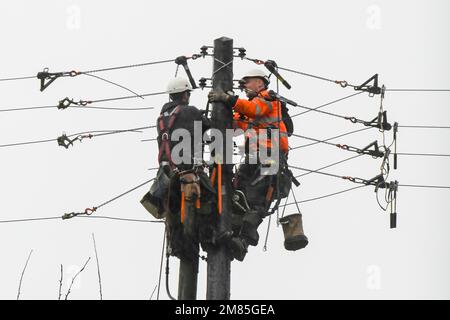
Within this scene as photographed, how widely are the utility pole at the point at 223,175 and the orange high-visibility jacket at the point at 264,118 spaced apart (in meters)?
0.60

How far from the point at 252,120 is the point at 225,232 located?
1.74m

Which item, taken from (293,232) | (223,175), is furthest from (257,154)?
(293,232)

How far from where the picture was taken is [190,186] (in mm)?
17391

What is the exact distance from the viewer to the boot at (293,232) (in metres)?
18.5

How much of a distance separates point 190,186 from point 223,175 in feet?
1.87

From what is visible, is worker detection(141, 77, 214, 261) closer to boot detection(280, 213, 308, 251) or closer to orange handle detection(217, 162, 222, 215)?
orange handle detection(217, 162, 222, 215)

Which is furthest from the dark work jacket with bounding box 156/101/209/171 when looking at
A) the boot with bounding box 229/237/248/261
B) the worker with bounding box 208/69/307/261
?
the boot with bounding box 229/237/248/261

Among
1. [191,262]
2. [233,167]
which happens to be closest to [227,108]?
[233,167]

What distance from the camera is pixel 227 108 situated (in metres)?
17.9

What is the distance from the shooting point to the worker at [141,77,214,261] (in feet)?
57.4

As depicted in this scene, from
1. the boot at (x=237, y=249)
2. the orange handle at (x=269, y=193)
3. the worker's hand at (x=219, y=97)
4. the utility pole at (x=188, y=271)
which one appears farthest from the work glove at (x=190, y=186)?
the orange handle at (x=269, y=193)

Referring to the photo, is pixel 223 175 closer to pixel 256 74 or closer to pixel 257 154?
pixel 257 154
